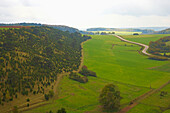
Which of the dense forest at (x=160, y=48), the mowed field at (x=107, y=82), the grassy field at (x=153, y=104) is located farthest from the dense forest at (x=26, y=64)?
the dense forest at (x=160, y=48)

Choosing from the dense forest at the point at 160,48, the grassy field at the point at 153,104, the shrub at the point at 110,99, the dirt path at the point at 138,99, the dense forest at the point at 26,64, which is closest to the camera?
the shrub at the point at 110,99

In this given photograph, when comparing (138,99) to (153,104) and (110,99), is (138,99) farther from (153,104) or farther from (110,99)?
(110,99)

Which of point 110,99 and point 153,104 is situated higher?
point 110,99

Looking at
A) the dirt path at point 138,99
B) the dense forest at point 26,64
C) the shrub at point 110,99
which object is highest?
the dense forest at point 26,64

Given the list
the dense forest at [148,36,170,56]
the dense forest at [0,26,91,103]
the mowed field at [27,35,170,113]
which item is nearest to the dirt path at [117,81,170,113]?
the mowed field at [27,35,170,113]

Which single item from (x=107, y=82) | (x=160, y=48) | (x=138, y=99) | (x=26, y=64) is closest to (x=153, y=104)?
(x=138, y=99)

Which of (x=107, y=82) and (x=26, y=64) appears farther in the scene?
(x=107, y=82)

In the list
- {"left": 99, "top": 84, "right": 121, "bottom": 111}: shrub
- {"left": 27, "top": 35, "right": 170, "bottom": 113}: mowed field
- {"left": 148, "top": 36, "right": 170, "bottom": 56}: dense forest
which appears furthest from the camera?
{"left": 148, "top": 36, "right": 170, "bottom": 56}: dense forest

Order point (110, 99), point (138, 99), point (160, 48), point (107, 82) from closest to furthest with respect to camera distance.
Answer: point (110, 99) → point (138, 99) → point (107, 82) → point (160, 48)

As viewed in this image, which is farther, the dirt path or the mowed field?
the mowed field

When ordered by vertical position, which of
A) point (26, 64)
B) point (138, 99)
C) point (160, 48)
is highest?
point (160, 48)

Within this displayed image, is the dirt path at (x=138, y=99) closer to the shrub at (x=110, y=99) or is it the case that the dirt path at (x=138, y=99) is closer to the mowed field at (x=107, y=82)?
the mowed field at (x=107, y=82)

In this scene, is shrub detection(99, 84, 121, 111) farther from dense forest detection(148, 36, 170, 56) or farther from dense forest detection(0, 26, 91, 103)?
dense forest detection(148, 36, 170, 56)

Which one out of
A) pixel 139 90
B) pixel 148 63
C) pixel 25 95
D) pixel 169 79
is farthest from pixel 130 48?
pixel 25 95
